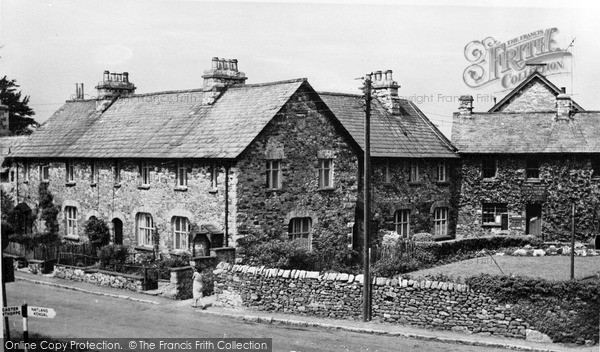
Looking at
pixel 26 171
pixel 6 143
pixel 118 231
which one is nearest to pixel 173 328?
pixel 118 231

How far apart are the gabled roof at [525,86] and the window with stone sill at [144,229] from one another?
25.9 m

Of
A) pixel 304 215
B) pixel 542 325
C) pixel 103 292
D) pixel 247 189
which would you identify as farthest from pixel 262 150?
pixel 542 325

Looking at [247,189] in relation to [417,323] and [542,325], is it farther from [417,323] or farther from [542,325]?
[542,325]

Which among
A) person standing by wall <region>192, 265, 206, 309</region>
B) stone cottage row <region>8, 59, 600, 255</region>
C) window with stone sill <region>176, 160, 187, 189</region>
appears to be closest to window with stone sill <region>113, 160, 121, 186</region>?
stone cottage row <region>8, 59, 600, 255</region>

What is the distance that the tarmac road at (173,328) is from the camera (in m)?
18.1

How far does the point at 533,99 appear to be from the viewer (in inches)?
1788

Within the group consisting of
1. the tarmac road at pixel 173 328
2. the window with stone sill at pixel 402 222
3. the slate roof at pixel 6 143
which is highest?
the slate roof at pixel 6 143

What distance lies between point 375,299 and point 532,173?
62.4 feet

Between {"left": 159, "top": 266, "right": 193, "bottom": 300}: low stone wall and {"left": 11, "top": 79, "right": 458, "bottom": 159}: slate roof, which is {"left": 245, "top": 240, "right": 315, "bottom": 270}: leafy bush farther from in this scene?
{"left": 11, "top": 79, "right": 458, "bottom": 159}: slate roof

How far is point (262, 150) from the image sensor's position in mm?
26766

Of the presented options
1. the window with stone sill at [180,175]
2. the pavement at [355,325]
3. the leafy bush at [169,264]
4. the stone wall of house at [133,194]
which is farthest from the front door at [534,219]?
the pavement at [355,325]

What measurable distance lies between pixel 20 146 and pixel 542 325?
2855cm

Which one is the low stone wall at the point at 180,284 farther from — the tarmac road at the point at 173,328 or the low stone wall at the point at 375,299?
the low stone wall at the point at 375,299

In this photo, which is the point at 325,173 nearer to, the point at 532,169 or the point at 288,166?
the point at 288,166
